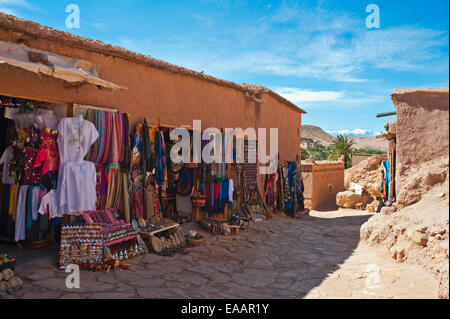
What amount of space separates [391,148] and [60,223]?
7.58 meters

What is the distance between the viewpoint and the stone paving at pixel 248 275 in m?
4.47

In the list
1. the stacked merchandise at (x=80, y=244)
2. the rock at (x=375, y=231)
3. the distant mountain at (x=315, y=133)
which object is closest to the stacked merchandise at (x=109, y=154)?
the stacked merchandise at (x=80, y=244)

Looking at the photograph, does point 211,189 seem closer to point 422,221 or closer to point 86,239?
point 86,239

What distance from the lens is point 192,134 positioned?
807cm

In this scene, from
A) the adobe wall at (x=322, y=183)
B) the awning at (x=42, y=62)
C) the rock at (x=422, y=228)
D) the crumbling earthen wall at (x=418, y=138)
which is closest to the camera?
the awning at (x=42, y=62)

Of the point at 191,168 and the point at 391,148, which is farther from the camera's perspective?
the point at 391,148

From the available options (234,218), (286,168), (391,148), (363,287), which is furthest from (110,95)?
(286,168)

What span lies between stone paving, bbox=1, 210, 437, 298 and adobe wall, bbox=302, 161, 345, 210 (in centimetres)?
905

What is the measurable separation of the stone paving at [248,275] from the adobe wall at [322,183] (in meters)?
9.05

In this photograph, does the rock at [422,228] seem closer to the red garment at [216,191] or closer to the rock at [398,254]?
the rock at [398,254]

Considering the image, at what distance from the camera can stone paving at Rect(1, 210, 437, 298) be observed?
4469 mm

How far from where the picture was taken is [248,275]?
5727 millimetres

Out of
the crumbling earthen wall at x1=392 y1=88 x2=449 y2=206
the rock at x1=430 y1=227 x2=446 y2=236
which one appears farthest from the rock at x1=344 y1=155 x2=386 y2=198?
the rock at x1=430 y1=227 x2=446 y2=236

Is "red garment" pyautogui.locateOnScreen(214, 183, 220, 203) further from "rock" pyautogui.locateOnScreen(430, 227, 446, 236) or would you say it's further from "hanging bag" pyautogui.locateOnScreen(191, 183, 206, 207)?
"rock" pyautogui.locateOnScreen(430, 227, 446, 236)
